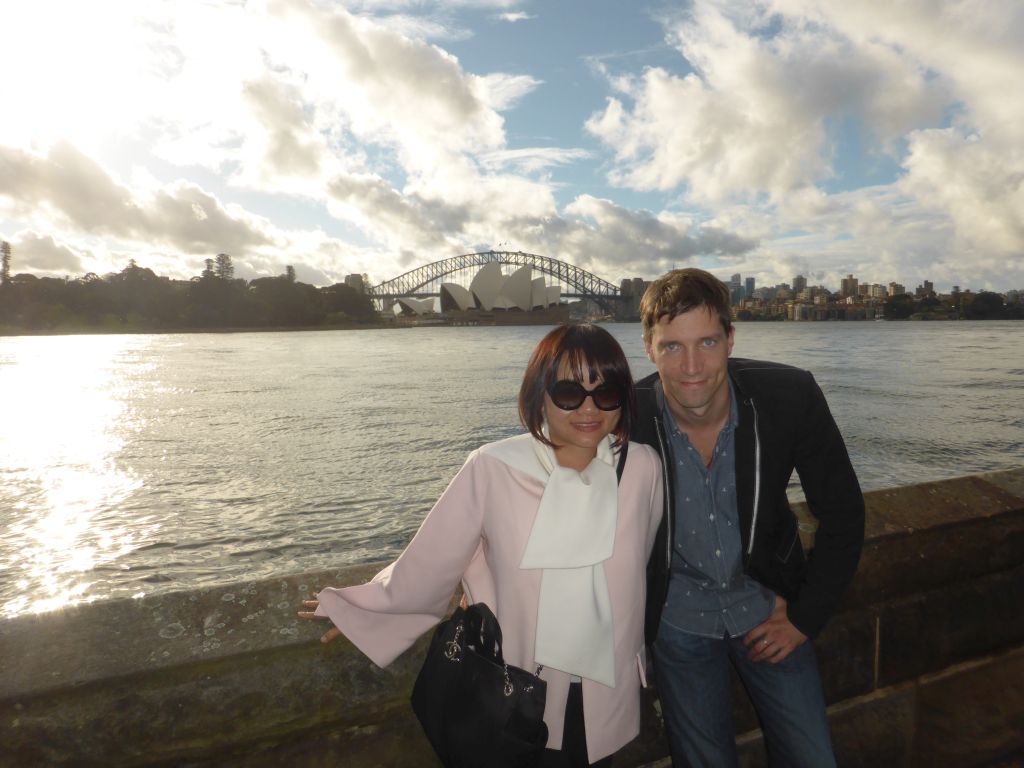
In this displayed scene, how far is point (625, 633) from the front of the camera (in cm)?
148

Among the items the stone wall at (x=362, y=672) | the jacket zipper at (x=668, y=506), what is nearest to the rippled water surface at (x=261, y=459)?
the stone wall at (x=362, y=672)

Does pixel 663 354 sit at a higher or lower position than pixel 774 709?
higher

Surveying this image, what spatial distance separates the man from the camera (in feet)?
5.34

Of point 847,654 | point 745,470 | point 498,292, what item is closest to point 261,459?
point 847,654

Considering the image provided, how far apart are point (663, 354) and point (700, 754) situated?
0.96m

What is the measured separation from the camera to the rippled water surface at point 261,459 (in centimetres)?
603

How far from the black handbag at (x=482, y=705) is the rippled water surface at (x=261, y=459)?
4526mm

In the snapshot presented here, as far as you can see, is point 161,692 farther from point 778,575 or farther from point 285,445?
point 285,445

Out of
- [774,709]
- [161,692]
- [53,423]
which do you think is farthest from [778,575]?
[53,423]

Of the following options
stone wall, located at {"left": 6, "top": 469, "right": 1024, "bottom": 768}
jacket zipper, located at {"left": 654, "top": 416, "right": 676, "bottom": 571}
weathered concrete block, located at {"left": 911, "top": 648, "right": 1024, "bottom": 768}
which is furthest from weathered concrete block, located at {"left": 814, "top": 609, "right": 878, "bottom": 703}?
jacket zipper, located at {"left": 654, "top": 416, "right": 676, "bottom": 571}

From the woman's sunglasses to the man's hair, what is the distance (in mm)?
303

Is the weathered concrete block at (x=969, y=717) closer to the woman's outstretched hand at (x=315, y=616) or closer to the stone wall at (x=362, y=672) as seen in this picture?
the stone wall at (x=362, y=672)

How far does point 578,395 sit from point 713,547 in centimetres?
55

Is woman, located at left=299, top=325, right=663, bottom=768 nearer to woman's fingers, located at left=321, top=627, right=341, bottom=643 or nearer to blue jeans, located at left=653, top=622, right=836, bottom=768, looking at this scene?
woman's fingers, located at left=321, top=627, right=341, bottom=643
